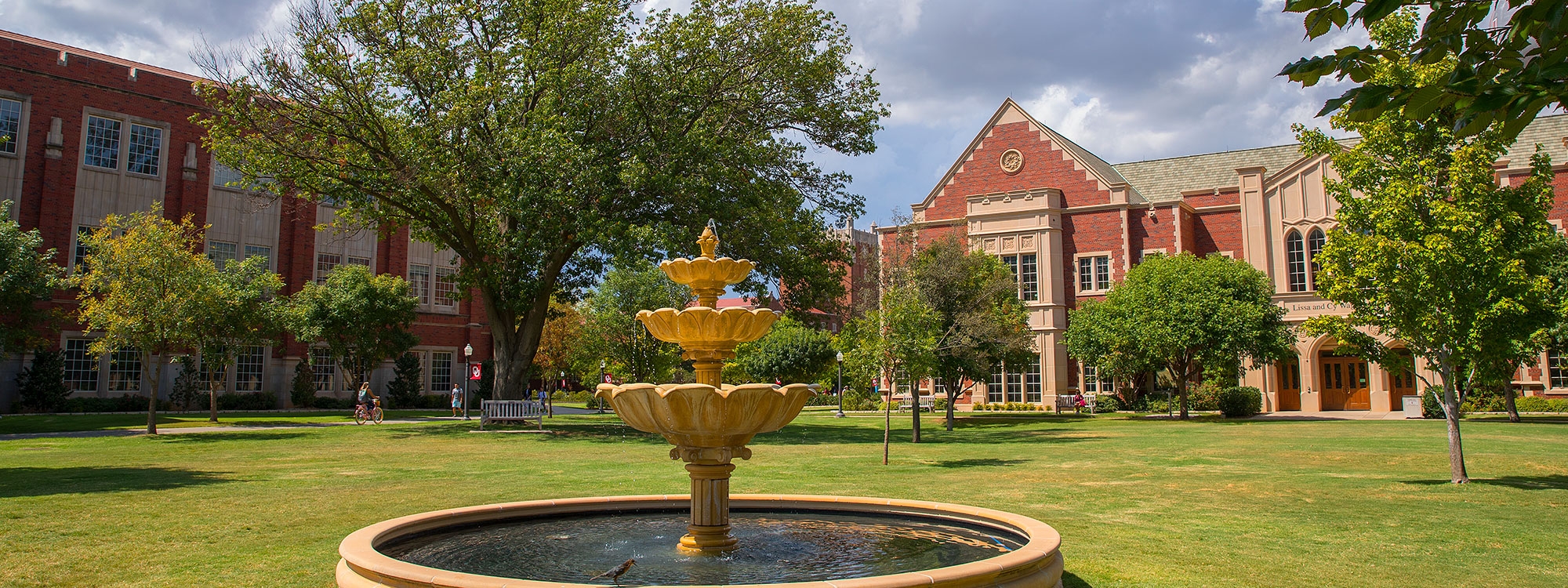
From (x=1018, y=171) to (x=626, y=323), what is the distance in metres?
21.3

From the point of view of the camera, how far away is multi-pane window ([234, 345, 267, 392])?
38.5 metres

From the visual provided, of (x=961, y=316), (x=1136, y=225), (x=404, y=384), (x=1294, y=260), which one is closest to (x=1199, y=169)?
(x=1136, y=225)

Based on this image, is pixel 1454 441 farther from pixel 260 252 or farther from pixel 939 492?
pixel 260 252

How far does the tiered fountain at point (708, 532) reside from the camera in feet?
18.7

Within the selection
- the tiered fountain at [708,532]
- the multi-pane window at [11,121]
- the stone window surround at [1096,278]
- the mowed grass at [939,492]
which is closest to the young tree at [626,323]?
the mowed grass at [939,492]

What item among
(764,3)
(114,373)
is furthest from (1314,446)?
(114,373)

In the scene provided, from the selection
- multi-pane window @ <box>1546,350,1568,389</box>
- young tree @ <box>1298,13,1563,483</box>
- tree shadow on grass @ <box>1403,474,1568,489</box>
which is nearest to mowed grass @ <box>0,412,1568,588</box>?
tree shadow on grass @ <box>1403,474,1568,489</box>

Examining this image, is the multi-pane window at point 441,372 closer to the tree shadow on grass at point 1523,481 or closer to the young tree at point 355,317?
the young tree at point 355,317

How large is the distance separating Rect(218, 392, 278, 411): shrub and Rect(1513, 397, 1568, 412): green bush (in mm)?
49698

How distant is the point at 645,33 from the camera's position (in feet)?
79.9

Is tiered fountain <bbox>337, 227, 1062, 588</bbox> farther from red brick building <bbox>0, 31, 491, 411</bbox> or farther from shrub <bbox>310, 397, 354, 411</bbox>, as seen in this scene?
shrub <bbox>310, 397, 354, 411</bbox>

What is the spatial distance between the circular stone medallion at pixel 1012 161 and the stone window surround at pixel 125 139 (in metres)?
37.7

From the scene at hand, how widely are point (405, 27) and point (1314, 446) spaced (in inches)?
963

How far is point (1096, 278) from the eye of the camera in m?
44.1
